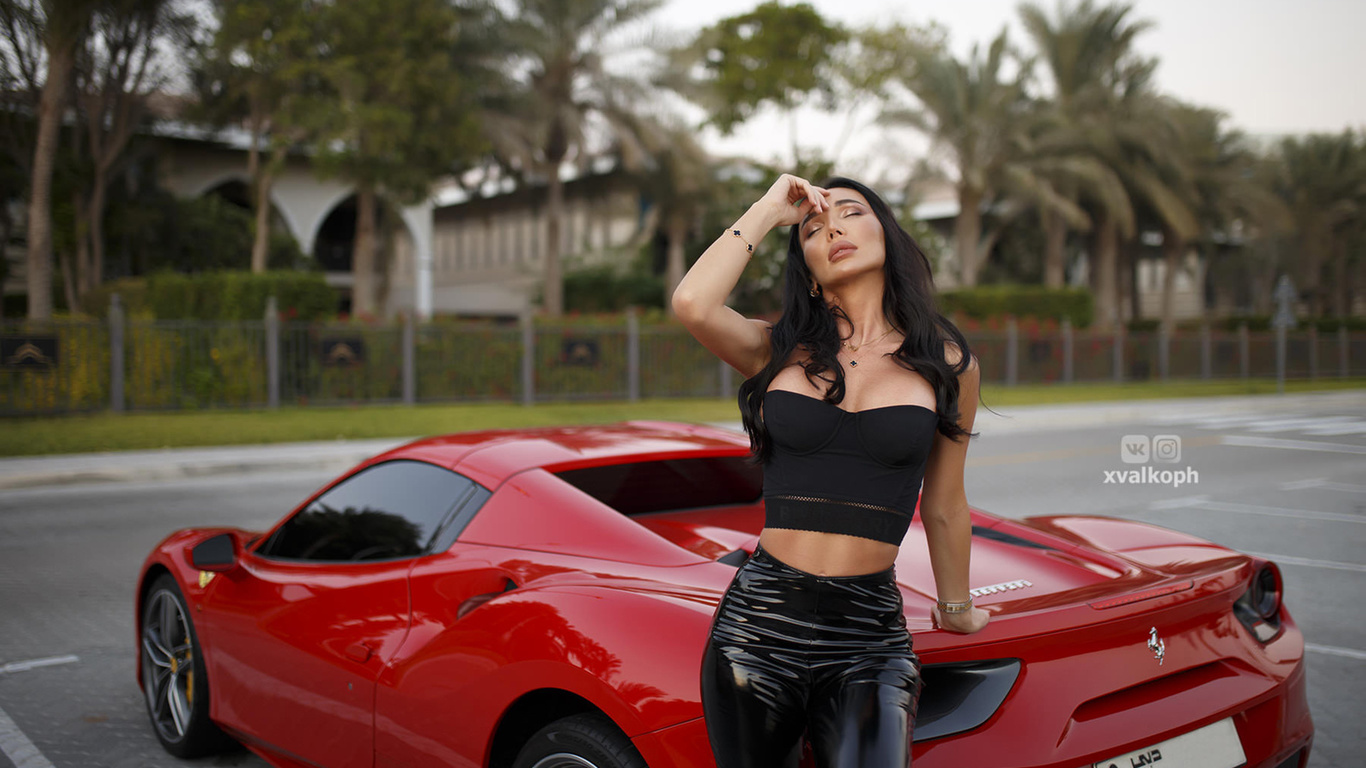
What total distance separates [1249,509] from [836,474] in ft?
29.3

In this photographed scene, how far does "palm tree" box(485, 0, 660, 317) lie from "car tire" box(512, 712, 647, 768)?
96.0 ft

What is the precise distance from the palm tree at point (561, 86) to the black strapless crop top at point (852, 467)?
96.5ft

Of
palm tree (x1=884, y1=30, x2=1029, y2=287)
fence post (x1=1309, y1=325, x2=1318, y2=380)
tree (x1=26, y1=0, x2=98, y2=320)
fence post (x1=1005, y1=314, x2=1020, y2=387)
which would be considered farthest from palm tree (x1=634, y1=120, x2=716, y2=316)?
fence post (x1=1309, y1=325, x2=1318, y2=380)

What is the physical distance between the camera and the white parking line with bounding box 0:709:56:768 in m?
3.93

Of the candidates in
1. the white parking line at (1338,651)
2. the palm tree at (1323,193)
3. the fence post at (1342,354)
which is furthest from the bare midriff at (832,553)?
the palm tree at (1323,193)

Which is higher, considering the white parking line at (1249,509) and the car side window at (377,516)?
the car side window at (377,516)

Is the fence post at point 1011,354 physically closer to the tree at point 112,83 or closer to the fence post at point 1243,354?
the fence post at point 1243,354

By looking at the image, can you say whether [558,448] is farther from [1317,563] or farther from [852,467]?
[1317,563]

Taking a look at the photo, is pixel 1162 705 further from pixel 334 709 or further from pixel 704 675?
pixel 334 709

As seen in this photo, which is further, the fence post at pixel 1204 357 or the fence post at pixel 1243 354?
the fence post at pixel 1243 354

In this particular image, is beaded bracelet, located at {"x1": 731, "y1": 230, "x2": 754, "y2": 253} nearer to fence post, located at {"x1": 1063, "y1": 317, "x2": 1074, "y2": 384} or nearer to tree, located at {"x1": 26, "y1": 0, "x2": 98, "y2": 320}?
tree, located at {"x1": 26, "y1": 0, "x2": 98, "y2": 320}

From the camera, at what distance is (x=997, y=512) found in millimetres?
9422

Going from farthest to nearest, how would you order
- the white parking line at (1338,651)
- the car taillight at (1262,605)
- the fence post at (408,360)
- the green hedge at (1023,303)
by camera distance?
the green hedge at (1023,303), the fence post at (408,360), the white parking line at (1338,651), the car taillight at (1262,605)

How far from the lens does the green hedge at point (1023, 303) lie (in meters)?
34.2
